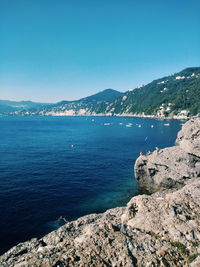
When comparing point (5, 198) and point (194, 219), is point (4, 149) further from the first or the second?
point (194, 219)

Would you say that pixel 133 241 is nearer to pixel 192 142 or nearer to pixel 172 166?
pixel 172 166

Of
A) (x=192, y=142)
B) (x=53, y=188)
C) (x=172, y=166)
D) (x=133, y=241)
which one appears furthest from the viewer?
(x=53, y=188)

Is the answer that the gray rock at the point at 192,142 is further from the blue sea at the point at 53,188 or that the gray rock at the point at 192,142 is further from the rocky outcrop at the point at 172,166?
the blue sea at the point at 53,188

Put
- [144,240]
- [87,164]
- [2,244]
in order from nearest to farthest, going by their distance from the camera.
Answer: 1. [144,240]
2. [2,244]
3. [87,164]

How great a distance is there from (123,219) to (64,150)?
218 ft

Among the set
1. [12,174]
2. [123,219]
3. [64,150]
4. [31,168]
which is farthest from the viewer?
[64,150]

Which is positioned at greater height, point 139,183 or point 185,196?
point 185,196

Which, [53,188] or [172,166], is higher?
[172,166]

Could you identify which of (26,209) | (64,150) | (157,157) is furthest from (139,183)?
(64,150)

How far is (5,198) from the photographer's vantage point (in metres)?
37.2

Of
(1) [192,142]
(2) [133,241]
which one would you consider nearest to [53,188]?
(1) [192,142]

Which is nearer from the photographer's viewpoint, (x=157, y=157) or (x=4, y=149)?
(x=157, y=157)

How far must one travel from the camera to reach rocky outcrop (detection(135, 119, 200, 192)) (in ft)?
125

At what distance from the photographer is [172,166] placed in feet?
131
